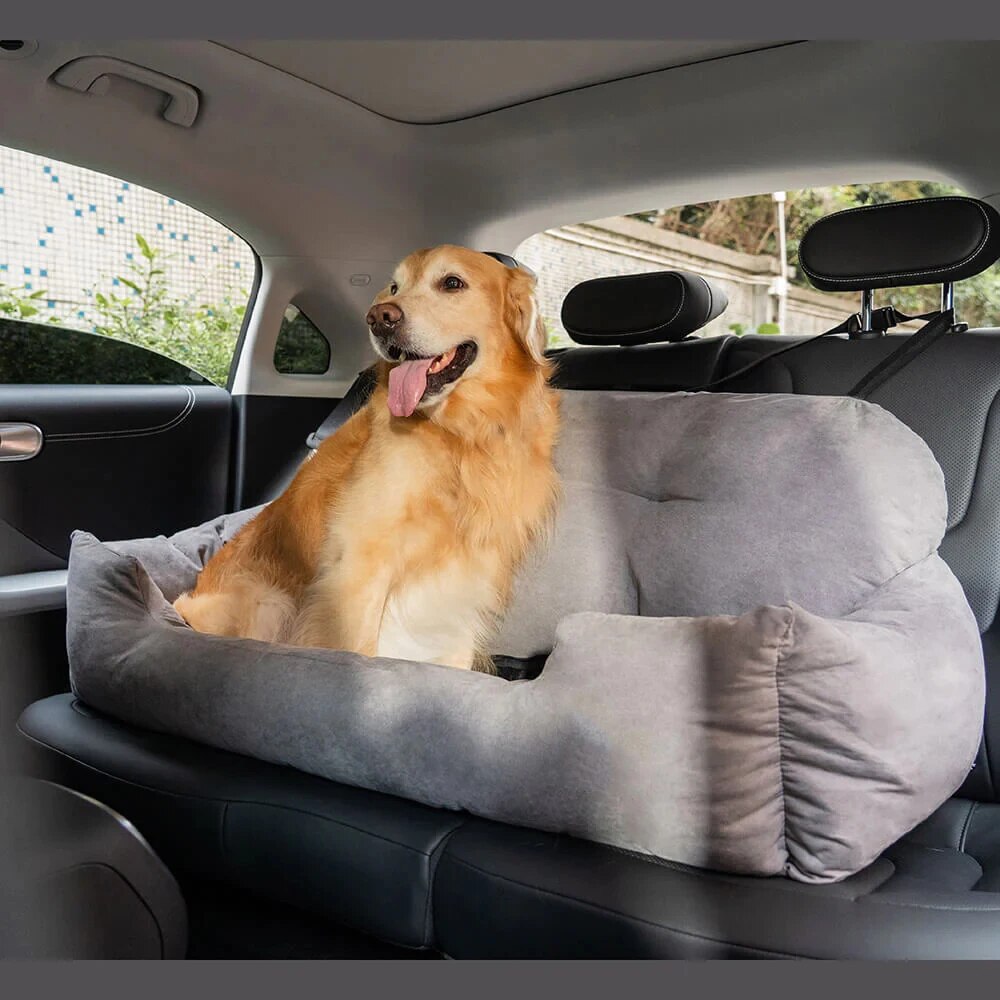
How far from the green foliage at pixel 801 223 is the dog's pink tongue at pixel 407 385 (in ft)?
3.05

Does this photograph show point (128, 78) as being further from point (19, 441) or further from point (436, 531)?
point (436, 531)

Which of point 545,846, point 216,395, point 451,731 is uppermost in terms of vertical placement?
point 216,395

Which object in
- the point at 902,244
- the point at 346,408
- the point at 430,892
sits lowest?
the point at 430,892

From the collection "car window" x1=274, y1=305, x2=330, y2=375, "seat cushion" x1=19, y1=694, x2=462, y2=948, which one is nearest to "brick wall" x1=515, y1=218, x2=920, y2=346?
"car window" x1=274, y1=305, x2=330, y2=375

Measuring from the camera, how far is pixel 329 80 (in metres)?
2.63

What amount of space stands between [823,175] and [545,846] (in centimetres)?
197

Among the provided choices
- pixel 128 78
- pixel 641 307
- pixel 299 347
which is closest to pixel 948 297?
pixel 641 307

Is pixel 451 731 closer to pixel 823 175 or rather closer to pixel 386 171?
pixel 823 175

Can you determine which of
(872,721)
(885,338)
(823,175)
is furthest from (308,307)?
(872,721)

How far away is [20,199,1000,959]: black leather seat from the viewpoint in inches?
41.9

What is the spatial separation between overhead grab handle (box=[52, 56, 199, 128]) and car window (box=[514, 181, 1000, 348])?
3.54 ft

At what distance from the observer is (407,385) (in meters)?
1.98

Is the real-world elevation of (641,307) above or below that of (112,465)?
above

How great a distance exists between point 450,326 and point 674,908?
50.3 inches
